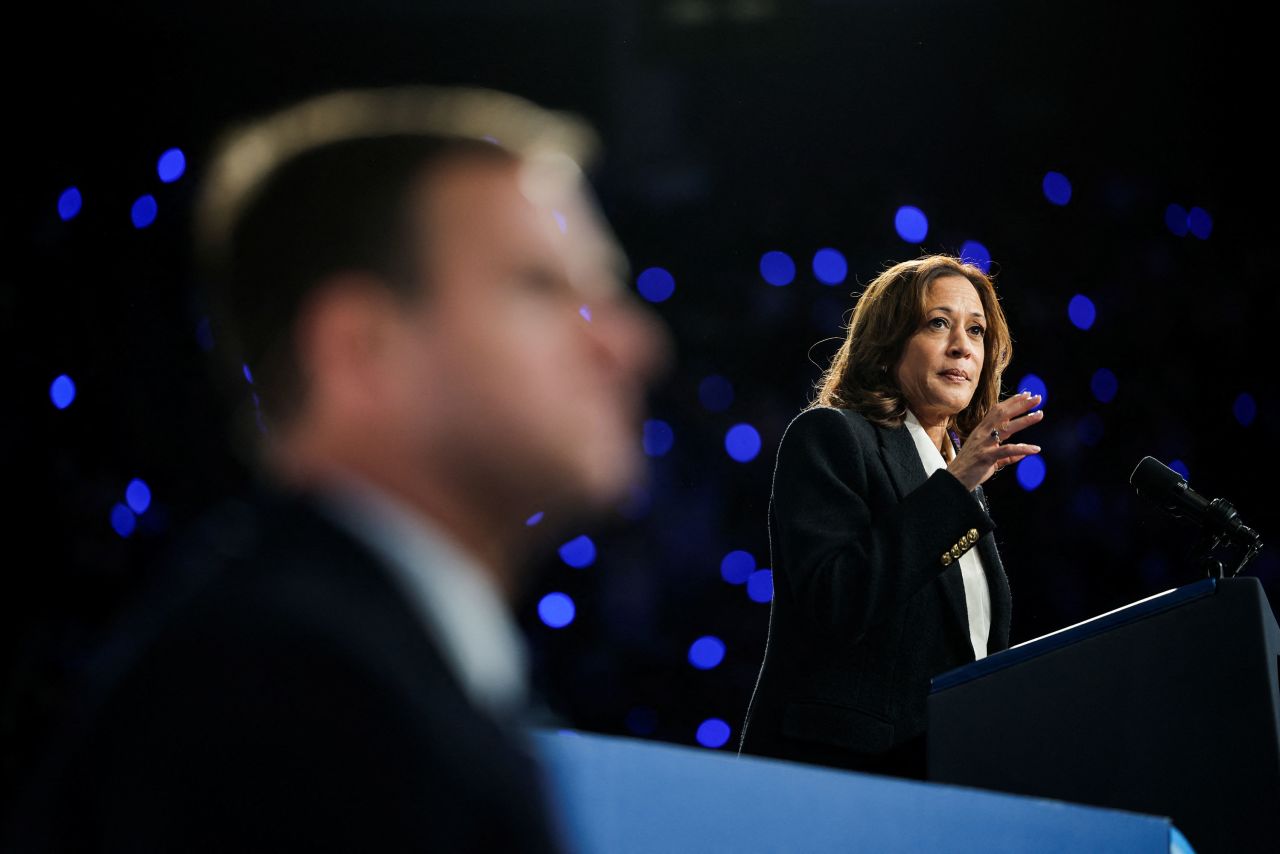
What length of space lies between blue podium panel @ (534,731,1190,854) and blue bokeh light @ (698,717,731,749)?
9.45 feet

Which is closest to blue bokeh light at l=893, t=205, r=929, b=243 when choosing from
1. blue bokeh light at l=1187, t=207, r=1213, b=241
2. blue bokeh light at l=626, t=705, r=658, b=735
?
blue bokeh light at l=1187, t=207, r=1213, b=241

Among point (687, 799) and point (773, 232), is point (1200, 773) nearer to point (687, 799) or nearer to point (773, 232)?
point (687, 799)

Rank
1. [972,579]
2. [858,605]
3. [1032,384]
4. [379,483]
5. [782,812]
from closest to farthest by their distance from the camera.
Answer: [379,483], [782,812], [858,605], [972,579], [1032,384]

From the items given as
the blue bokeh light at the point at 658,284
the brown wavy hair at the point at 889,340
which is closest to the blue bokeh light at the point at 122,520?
the blue bokeh light at the point at 658,284

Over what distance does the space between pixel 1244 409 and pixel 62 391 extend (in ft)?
11.6

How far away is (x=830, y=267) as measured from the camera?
379cm

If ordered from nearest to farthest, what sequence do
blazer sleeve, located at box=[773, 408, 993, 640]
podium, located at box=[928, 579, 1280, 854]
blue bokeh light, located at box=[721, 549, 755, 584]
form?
podium, located at box=[928, 579, 1280, 854] → blazer sleeve, located at box=[773, 408, 993, 640] → blue bokeh light, located at box=[721, 549, 755, 584]

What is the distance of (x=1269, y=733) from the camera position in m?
1.40

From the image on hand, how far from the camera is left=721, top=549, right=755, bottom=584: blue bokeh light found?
3.77m

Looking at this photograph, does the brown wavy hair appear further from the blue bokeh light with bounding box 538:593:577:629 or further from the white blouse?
the blue bokeh light with bounding box 538:593:577:629

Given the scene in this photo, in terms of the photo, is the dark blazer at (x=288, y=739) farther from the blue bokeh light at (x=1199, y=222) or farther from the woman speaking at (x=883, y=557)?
the blue bokeh light at (x=1199, y=222)

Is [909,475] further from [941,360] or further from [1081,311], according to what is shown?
[1081,311]

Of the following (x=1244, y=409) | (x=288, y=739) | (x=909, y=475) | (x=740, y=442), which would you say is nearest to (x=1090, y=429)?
(x=1244, y=409)

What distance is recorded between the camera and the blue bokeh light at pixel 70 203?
3.80m
